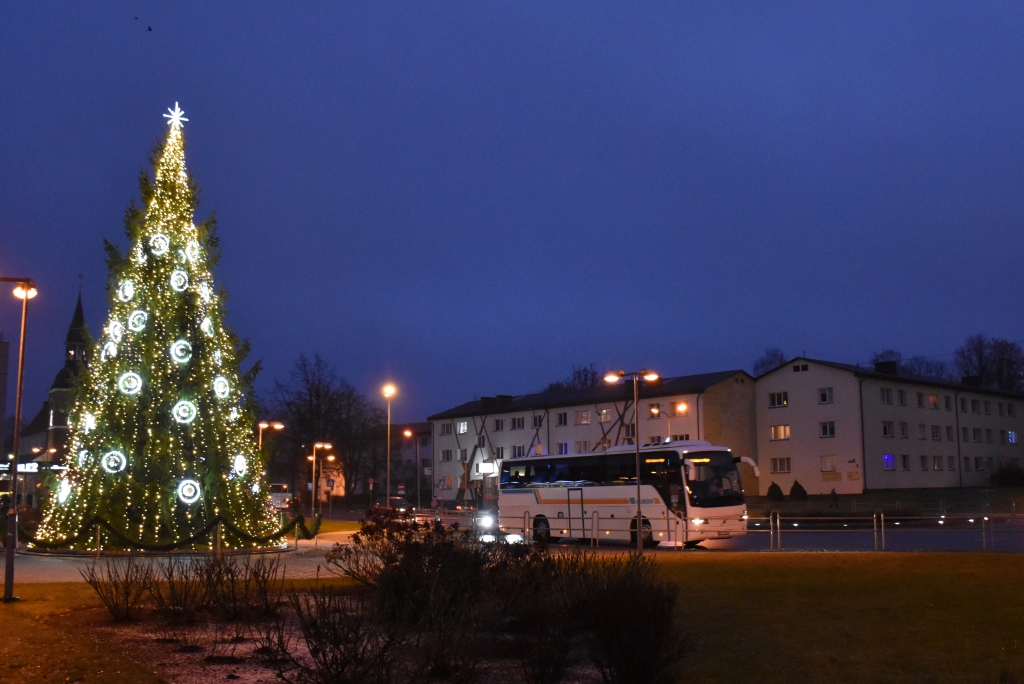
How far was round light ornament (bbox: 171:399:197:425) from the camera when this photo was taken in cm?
2555

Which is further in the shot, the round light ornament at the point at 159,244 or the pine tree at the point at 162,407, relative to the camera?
the round light ornament at the point at 159,244

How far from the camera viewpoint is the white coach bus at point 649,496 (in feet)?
102

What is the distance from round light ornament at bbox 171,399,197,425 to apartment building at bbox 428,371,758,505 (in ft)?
82.0

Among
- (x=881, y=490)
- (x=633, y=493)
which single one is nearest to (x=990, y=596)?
(x=633, y=493)

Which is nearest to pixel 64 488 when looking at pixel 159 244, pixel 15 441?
pixel 159 244

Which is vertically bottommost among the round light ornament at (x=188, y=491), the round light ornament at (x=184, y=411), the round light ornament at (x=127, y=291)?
the round light ornament at (x=188, y=491)

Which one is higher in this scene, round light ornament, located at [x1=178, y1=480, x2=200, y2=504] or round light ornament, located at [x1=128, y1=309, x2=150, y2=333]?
round light ornament, located at [x1=128, y1=309, x2=150, y2=333]

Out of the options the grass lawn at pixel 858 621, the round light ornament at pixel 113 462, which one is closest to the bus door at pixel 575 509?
the grass lawn at pixel 858 621

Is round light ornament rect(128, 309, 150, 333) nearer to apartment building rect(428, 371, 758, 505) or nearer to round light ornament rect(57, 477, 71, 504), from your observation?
round light ornament rect(57, 477, 71, 504)

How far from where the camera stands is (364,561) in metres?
14.0

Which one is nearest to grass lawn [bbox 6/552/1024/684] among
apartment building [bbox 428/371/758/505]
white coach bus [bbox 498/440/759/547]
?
white coach bus [bbox 498/440/759/547]

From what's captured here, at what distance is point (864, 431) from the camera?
58719 millimetres

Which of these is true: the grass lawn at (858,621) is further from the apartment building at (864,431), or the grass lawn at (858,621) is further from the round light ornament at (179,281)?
the apartment building at (864,431)

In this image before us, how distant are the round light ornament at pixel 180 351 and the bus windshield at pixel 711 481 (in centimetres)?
1585
